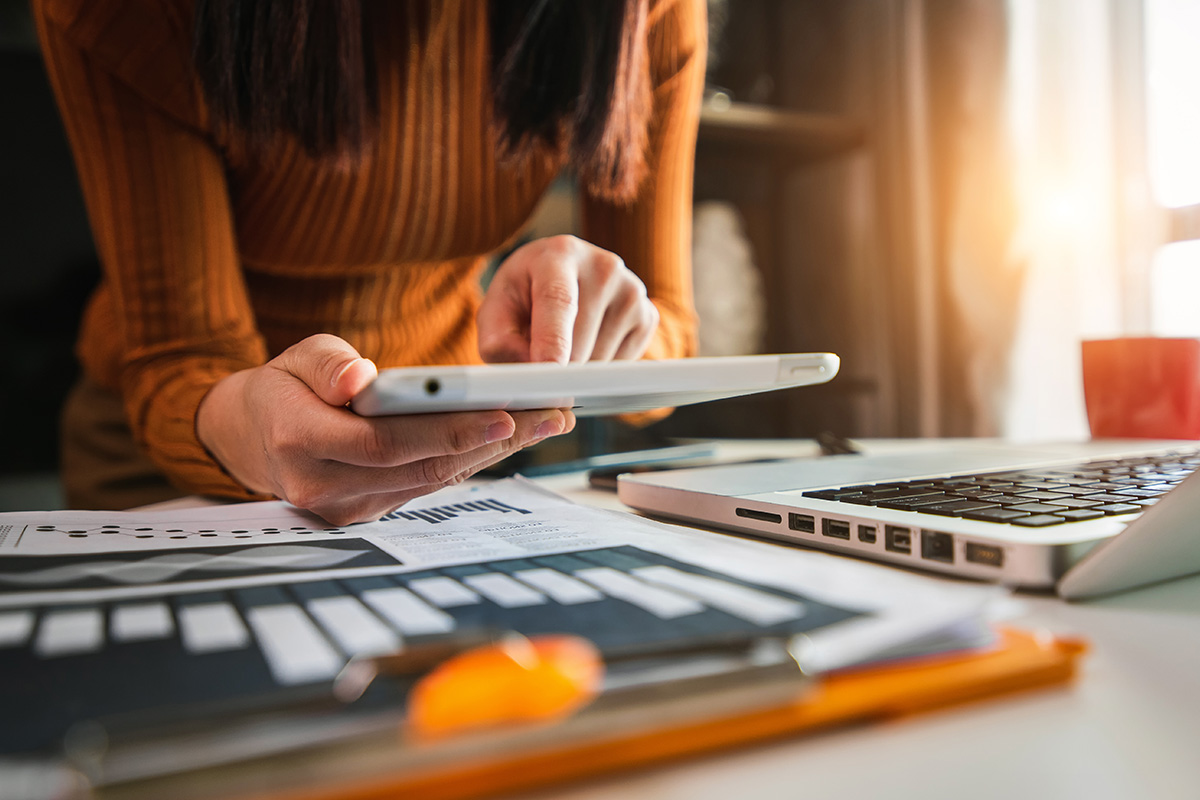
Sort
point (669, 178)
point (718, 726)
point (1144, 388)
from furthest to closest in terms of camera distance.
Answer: point (669, 178) < point (1144, 388) < point (718, 726)

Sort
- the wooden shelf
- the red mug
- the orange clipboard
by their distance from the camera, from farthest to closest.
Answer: the wooden shelf, the red mug, the orange clipboard

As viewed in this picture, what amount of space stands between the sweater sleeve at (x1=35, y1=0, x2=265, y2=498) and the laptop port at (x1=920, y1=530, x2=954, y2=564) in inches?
21.3

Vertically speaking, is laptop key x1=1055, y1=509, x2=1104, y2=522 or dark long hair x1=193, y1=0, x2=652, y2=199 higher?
dark long hair x1=193, y1=0, x2=652, y2=199

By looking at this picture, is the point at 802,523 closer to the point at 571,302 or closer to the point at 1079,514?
the point at 1079,514

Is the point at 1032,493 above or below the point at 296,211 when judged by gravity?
below

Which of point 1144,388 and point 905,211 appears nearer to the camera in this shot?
point 1144,388

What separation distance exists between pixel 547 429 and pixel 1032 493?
0.79 feet

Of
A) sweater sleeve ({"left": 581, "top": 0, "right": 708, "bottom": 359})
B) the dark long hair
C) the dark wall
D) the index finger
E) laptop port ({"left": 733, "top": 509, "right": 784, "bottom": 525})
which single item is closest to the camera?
laptop port ({"left": 733, "top": 509, "right": 784, "bottom": 525})

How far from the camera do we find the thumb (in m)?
0.38

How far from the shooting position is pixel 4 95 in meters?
1.22

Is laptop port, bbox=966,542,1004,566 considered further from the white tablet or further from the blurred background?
the blurred background

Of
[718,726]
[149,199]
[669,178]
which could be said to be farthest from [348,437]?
[669,178]

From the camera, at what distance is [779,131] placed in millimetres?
1690

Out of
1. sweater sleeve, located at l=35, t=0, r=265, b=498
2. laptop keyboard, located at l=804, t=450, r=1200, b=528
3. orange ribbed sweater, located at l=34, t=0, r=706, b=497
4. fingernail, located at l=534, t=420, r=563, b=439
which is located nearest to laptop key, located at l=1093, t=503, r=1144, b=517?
laptop keyboard, located at l=804, t=450, r=1200, b=528
